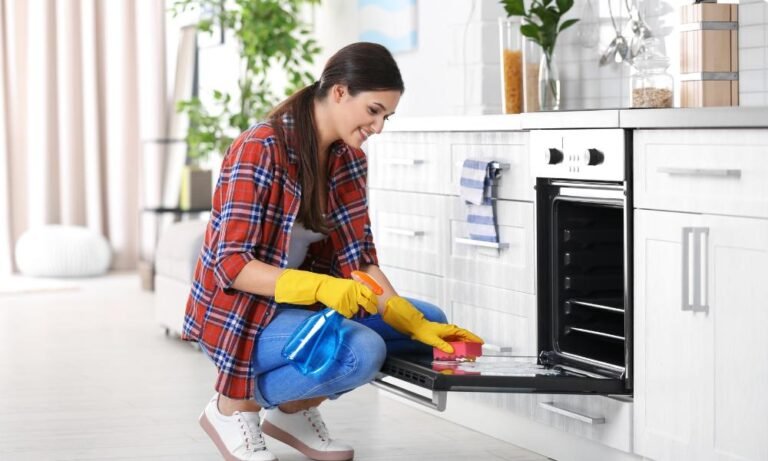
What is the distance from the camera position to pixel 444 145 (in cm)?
352

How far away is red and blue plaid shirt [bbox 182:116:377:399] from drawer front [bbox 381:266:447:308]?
75cm

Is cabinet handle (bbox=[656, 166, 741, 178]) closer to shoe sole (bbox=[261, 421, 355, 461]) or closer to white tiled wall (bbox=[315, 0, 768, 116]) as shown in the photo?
white tiled wall (bbox=[315, 0, 768, 116])

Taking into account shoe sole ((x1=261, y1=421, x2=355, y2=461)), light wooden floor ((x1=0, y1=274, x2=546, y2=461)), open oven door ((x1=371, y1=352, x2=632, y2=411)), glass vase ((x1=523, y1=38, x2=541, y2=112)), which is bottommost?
light wooden floor ((x1=0, y1=274, x2=546, y2=461))

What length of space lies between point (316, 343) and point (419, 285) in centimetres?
92

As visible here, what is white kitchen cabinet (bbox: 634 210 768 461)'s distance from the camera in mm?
2371

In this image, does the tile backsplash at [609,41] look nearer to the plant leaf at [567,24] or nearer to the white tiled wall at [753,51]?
the white tiled wall at [753,51]

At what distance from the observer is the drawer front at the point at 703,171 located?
2352mm

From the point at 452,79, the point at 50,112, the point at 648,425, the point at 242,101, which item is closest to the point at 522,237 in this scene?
the point at 648,425

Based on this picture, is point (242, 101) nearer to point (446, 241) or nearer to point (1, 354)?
point (1, 354)

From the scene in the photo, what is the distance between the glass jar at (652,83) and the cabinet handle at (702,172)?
737 millimetres

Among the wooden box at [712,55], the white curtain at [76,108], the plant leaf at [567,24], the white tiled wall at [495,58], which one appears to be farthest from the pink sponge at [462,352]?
the white curtain at [76,108]

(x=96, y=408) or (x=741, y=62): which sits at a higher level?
(x=741, y=62)

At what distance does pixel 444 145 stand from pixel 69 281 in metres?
4.18

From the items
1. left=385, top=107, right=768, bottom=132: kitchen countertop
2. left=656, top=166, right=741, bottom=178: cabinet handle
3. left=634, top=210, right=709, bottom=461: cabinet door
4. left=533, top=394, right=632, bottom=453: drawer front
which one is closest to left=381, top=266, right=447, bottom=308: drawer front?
left=385, top=107, right=768, bottom=132: kitchen countertop
